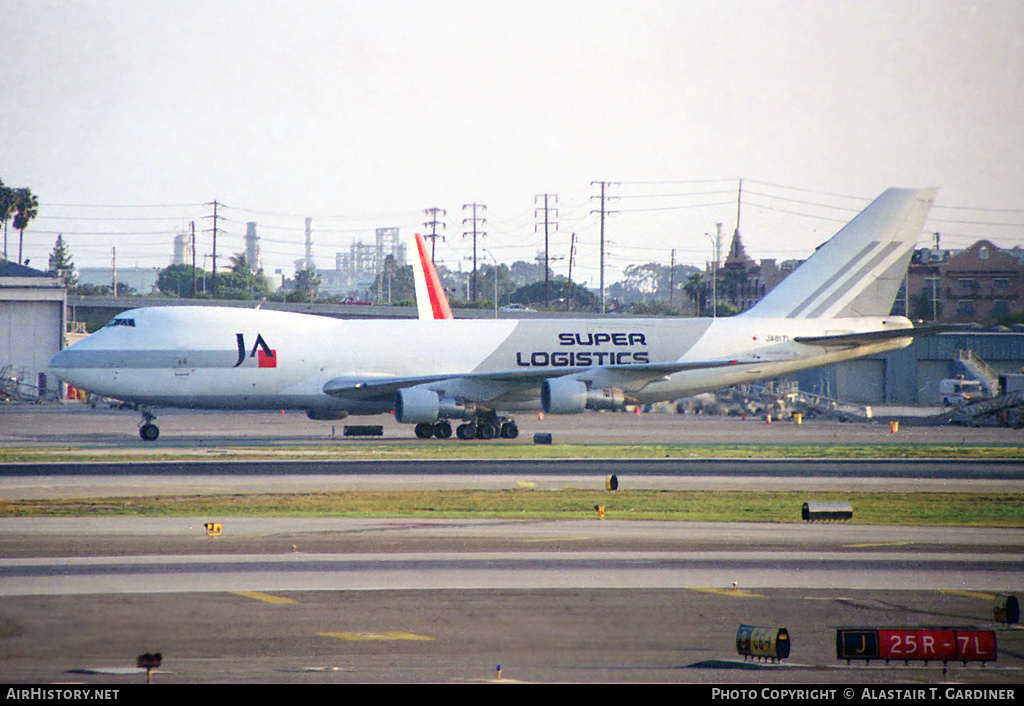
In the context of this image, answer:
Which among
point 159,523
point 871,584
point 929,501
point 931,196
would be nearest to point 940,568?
point 871,584

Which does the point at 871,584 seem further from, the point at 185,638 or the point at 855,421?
the point at 855,421

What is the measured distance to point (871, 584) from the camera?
19.2 metres

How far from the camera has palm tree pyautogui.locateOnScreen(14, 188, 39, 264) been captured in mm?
102438

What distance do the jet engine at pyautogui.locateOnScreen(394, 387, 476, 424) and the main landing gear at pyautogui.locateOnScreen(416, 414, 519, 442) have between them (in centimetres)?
193

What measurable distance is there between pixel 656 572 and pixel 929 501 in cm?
1411

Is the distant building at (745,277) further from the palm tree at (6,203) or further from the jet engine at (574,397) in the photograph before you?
the palm tree at (6,203)

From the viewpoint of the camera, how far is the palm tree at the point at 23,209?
336 feet

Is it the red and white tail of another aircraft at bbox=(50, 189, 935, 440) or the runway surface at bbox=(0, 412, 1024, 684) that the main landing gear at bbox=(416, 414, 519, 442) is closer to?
the red and white tail of another aircraft at bbox=(50, 189, 935, 440)

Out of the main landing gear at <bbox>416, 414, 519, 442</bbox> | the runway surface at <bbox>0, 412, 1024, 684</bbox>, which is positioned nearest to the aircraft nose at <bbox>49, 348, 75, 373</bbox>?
the main landing gear at <bbox>416, 414, 519, 442</bbox>

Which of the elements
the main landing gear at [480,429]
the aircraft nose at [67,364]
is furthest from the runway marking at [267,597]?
the aircraft nose at [67,364]

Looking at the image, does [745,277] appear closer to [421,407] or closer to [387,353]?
[387,353]

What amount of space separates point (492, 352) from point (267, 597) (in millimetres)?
33407

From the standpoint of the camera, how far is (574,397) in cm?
4728

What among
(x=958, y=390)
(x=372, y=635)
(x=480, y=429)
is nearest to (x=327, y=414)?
(x=480, y=429)
